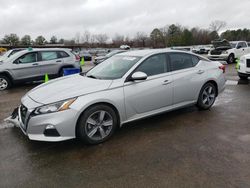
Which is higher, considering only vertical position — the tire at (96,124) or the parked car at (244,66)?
the parked car at (244,66)

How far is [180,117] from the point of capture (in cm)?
497

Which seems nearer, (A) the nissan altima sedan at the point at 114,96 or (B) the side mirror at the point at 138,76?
(A) the nissan altima sedan at the point at 114,96

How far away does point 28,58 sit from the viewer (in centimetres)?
925

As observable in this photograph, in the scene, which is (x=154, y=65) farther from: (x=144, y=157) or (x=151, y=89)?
(x=144, y=157)

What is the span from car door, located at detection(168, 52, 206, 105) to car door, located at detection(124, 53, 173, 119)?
7.1 inches

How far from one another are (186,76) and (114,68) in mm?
1577

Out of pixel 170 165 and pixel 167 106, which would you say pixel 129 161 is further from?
pixel 167 106

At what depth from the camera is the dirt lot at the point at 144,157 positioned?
Result: 2.77 meters

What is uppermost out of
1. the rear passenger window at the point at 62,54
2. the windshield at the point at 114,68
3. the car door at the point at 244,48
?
the car door at the point at 244,48

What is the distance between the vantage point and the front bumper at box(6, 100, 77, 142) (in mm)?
3330

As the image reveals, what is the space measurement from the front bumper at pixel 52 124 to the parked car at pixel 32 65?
6.35 metres

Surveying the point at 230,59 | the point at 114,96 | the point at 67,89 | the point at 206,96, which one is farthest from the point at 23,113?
the point at 230,59

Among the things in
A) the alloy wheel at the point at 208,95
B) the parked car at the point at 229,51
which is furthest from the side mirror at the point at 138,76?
the parked car at the point at 229,51

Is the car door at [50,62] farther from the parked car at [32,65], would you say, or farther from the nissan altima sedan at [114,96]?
the nissan altima sedan at [114,96]
